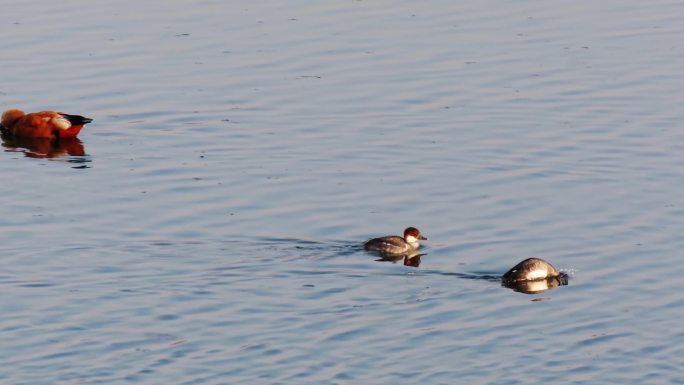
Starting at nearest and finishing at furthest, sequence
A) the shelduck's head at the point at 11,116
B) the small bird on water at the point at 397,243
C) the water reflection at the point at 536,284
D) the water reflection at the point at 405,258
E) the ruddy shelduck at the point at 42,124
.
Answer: the water reflection at the point at 536,284
the water reflection at the point at 405,258
the small bird on water at the point at 397,243
the ruddy shelduck at the point at 42,124
the shelduck's head at the point at 11,116

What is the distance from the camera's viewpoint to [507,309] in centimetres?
1848

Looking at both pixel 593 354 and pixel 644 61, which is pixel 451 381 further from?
pixel 644 61

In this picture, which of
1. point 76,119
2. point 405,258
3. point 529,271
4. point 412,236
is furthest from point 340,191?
point 76,119

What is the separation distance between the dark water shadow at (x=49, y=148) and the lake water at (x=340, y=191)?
0.32 feet

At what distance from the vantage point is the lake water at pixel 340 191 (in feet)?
55.6

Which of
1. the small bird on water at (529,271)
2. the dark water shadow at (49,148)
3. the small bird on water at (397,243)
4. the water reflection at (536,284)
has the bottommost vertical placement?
the water reflection at (536,284)

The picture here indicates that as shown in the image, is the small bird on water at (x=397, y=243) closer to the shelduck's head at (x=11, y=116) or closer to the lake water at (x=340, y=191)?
the lake water at (x=340, y=191)

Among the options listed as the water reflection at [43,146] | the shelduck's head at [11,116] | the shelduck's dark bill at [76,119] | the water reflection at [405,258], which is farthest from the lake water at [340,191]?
the shelduck's head at [11,116]

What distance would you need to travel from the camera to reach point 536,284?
18.8 meters

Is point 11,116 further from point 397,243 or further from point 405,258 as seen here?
point 405,258

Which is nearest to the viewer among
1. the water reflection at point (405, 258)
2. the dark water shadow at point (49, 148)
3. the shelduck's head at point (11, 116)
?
the water reflection at point (405, 258)

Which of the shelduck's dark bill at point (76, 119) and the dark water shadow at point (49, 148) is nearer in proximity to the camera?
the dark water shadow at point (49, 148)

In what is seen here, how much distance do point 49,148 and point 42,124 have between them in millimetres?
435

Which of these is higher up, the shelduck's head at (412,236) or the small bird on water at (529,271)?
the shelduck's head at (412,236)
